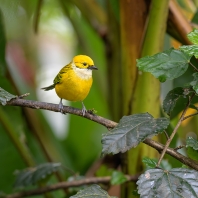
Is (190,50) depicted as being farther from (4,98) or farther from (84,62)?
(84,62)

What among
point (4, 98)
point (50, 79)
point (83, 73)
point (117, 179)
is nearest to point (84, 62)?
point (83, 73)

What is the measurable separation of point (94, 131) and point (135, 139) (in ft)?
5.06

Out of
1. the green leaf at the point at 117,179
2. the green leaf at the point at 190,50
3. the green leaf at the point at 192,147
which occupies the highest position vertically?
the green leaf at the point at 190,50

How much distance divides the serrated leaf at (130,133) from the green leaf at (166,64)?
9 cm

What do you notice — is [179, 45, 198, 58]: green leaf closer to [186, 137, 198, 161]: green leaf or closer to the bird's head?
[186, 137, 198, 161]: green leaf

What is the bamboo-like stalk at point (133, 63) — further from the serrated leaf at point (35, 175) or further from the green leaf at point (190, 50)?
the green leaf at point (190, 50)

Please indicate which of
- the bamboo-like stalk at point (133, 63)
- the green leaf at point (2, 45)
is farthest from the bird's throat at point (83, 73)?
the green leaf at point (2, 45)

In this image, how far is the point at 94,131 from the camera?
7.56ft

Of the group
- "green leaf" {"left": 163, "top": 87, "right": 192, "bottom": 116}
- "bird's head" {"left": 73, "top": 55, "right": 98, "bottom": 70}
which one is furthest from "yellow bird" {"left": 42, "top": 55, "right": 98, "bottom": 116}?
"green leaf" {"left": 163, "top": 87, "right": 192, "bottom": 116}

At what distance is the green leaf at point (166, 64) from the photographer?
0.83 metres

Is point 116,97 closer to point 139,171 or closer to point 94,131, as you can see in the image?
point 139,171

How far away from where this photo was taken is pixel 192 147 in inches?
30.8

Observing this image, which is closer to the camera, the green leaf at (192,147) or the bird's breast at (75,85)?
the green leaf at (192,147)

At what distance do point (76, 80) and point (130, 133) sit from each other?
1.49 feet
